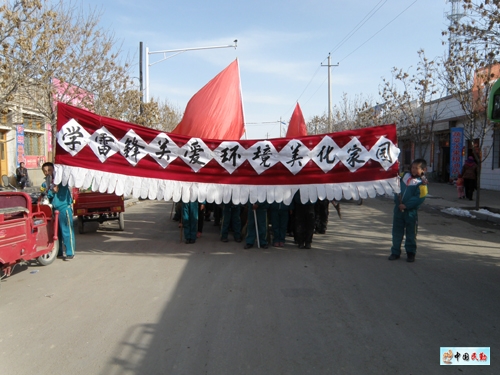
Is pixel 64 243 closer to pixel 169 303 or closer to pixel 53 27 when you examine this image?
pixel 169 303

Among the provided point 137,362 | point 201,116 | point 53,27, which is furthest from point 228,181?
point 53,27

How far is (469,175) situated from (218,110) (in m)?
13.3

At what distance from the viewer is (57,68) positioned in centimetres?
1207

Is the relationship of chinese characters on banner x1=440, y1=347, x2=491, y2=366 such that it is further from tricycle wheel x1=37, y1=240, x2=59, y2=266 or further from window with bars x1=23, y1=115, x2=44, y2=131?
window with bars x1=23, y1=115, x2=44, y2=131

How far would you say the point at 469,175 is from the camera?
59.0ft

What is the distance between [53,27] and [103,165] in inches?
221

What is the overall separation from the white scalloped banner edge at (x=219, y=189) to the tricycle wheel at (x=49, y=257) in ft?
4.05

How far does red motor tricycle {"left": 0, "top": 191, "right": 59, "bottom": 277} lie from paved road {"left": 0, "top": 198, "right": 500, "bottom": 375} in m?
0.36

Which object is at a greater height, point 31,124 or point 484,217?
point 31,124

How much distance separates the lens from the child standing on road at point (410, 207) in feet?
23.4

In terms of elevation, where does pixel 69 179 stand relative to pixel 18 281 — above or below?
above

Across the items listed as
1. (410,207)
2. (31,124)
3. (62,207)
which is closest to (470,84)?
(410,207)

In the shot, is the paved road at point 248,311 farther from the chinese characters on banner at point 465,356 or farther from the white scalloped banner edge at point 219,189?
the white scalloped banner edge at point 219,189

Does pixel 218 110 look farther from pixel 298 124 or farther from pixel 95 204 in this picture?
pixel 95 204
